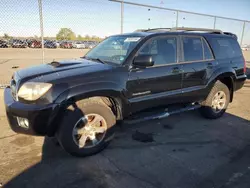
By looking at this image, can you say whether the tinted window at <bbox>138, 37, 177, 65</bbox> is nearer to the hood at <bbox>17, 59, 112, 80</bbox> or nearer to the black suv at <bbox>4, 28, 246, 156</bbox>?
the black suv at <bbox>4, 28, 246, 156</bbox>

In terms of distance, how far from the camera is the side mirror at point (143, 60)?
3.53m

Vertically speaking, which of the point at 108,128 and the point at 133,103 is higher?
the point at 133,103

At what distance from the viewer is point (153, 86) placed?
388cm

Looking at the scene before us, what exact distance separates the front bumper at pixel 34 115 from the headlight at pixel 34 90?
108 mm

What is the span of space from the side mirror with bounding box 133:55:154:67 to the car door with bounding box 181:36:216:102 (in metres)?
0.99

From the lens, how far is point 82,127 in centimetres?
341

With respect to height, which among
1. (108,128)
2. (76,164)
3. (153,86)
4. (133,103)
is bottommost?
(76,164)

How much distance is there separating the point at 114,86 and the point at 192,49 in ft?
6.74

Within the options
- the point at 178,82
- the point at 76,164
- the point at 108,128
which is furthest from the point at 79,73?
the point at 178,82

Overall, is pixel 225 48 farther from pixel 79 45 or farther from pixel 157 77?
pixel 79 45

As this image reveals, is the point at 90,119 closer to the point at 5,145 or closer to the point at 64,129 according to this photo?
the point at 64,129

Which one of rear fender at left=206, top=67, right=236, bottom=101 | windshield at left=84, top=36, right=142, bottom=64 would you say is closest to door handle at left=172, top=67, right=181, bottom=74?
windshield at left=84, top=36, right=142, bottom=64

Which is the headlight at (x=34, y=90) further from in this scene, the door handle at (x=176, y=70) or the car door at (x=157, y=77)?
the door handle at (x=176, y=70)

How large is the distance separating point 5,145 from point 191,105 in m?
3.65
